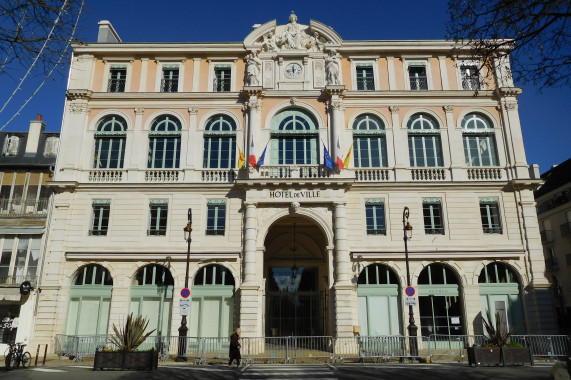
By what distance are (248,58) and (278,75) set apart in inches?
80.0

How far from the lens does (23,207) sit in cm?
2336

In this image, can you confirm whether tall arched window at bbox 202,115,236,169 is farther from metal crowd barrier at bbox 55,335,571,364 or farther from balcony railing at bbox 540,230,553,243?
balcony railing at bbox 540,230,553,243

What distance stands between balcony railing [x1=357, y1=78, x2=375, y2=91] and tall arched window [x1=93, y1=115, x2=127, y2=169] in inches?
543

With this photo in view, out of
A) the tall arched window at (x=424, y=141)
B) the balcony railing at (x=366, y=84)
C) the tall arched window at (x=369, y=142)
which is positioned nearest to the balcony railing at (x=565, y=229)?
the tall arched window at (x=424, y=141)

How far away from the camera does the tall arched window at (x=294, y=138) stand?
24.2 meters

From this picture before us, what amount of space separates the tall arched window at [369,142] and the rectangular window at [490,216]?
5.62 m

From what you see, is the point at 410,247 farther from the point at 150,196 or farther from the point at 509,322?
the point at 150,196

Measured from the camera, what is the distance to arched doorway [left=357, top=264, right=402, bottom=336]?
2148 centimetres

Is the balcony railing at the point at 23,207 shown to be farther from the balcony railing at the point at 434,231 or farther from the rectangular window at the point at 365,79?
the balcony railing at the point at 434,231

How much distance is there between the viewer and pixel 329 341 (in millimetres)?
19547

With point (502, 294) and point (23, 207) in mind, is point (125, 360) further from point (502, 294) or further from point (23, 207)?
point (502, 294)

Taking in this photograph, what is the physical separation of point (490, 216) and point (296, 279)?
1158 centimetres

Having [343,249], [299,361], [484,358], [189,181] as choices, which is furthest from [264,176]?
[484,358]

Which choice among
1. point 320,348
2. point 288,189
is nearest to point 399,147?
point 288,189
